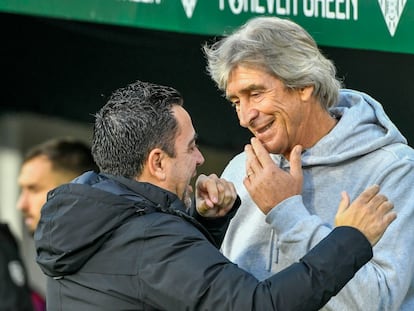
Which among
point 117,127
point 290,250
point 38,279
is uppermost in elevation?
point 117,127

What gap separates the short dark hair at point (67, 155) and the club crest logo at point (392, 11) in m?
1.97

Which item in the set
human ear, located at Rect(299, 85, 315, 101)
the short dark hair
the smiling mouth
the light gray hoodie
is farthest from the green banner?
the short dark hair

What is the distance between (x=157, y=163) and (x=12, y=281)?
2335mm

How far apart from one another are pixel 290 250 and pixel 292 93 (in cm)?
41

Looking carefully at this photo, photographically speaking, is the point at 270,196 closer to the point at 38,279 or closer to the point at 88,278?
the point at 88,278

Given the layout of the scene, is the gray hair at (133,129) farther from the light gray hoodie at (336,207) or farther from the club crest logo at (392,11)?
the club crest logo at (392,11)

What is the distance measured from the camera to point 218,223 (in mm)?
3119

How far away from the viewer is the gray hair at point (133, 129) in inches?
114

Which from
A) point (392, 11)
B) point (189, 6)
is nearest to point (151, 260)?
point (392, 11)

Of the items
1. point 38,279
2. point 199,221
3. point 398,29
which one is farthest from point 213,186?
point 38,279

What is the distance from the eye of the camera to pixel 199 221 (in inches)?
124

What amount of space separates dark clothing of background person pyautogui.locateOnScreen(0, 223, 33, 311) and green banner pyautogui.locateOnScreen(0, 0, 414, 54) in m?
1.13

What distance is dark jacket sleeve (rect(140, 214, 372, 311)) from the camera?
8.79 ft

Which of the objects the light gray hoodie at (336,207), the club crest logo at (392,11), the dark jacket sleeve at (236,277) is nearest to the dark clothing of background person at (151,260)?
the dark jacket sleeve at (236,277)
